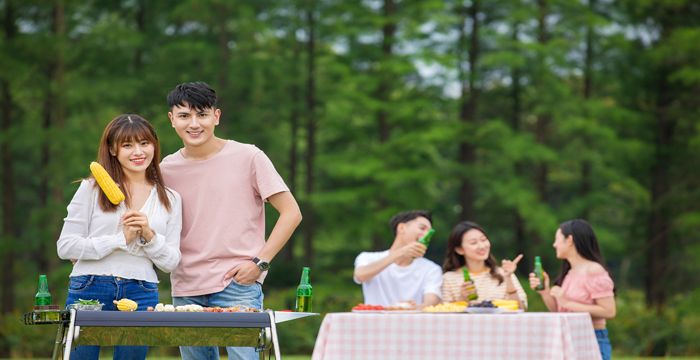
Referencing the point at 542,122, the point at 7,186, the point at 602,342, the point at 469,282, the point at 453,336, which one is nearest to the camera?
the point at 453,336

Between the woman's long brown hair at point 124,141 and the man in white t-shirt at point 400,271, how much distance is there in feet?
12.2

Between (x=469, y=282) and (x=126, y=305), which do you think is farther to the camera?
(x=469, y=282)

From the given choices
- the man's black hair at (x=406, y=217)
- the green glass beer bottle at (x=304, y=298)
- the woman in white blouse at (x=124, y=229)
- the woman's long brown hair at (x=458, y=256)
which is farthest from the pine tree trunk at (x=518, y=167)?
the woman in white blouse at (x=124, y=229)

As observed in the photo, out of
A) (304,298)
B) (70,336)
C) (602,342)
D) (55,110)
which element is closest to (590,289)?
(602,342)

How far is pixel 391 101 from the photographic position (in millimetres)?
26875

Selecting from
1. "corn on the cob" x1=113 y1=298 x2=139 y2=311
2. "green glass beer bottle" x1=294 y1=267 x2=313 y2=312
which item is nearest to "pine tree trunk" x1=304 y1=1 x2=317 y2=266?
"green glass beer bottle" x1=294 y1=267 x2=313 y2=312

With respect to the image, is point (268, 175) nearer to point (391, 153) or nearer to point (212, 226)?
point (212, 226)

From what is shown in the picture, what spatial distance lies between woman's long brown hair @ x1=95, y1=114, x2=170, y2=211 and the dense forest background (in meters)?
20.0

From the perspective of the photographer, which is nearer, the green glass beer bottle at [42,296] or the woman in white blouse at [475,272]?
the green glass beer bottle at [42,296]

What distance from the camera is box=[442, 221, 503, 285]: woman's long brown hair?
850 cm

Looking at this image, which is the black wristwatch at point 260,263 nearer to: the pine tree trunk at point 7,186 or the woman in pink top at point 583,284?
the woman in pink top at point 583,284

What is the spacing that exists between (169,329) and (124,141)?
95 cm

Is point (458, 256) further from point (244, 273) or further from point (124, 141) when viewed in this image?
point (124, 141)

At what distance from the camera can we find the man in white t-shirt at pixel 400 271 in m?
8.87
